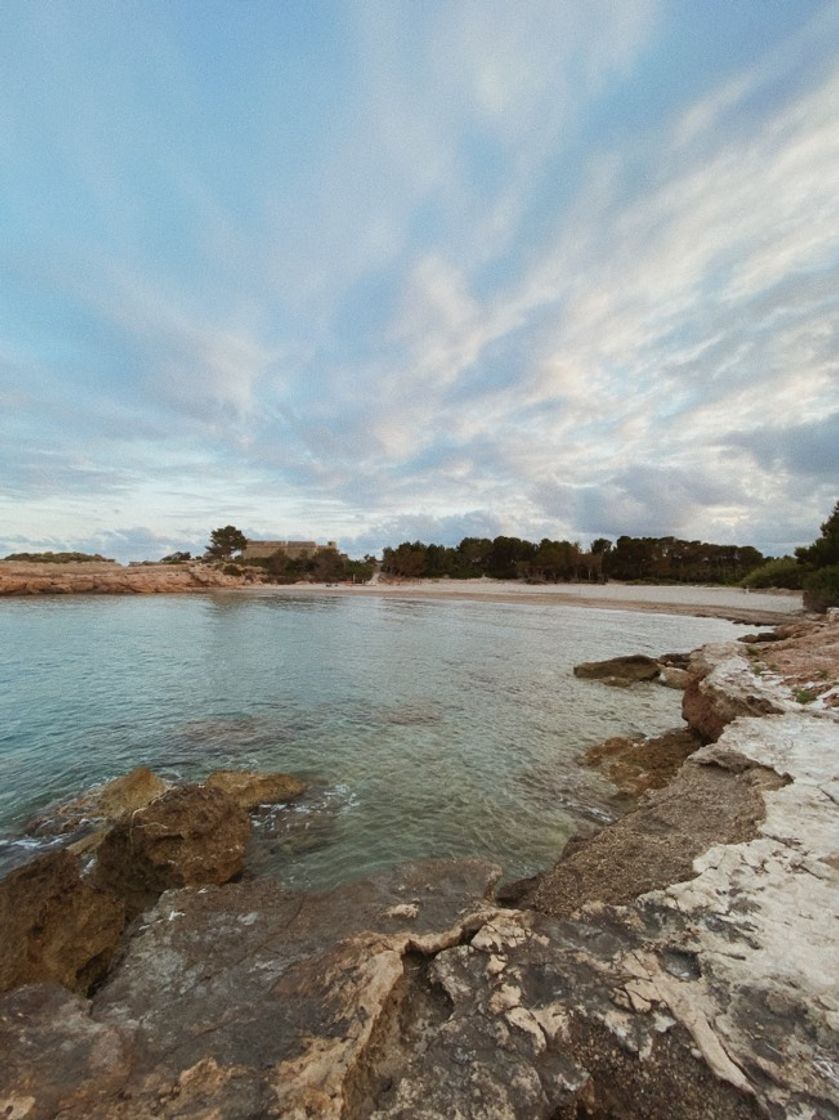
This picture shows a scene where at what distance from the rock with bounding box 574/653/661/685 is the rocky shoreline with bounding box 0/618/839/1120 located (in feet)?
45.5

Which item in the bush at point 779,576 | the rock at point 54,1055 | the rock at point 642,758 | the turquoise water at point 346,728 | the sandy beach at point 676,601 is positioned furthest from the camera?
the bush at point 779,576

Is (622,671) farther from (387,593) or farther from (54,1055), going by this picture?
(387,593)

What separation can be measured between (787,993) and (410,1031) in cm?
256

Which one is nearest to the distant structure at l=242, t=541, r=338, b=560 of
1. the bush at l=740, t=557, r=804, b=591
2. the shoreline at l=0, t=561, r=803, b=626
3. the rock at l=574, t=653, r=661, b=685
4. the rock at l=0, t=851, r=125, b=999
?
the shoreline at l=0, t=561, r=803, b=626

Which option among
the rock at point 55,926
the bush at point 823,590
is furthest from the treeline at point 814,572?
the rock at point 55,926

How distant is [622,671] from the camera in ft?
66.9

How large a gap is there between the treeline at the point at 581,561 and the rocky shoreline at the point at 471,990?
10192 centimetres

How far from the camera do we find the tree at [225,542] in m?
120

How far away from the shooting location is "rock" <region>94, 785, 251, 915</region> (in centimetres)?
677

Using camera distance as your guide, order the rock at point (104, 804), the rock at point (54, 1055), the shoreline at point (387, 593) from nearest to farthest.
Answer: the rock at point (54, 1055)
the rock at point (104, 804)
the shoreline at point (387, 593)

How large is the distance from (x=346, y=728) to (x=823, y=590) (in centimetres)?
4779

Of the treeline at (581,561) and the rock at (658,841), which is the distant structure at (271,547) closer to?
the treeline at (581,561)

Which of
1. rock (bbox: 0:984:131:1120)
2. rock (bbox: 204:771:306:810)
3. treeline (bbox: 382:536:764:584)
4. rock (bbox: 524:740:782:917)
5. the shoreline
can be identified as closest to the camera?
rock (bbox: 0:984:131:1120)

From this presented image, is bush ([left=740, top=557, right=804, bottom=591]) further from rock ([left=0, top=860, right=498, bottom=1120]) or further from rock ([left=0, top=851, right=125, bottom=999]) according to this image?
rock ([left=0, top=851, right=125, bottom=999])
